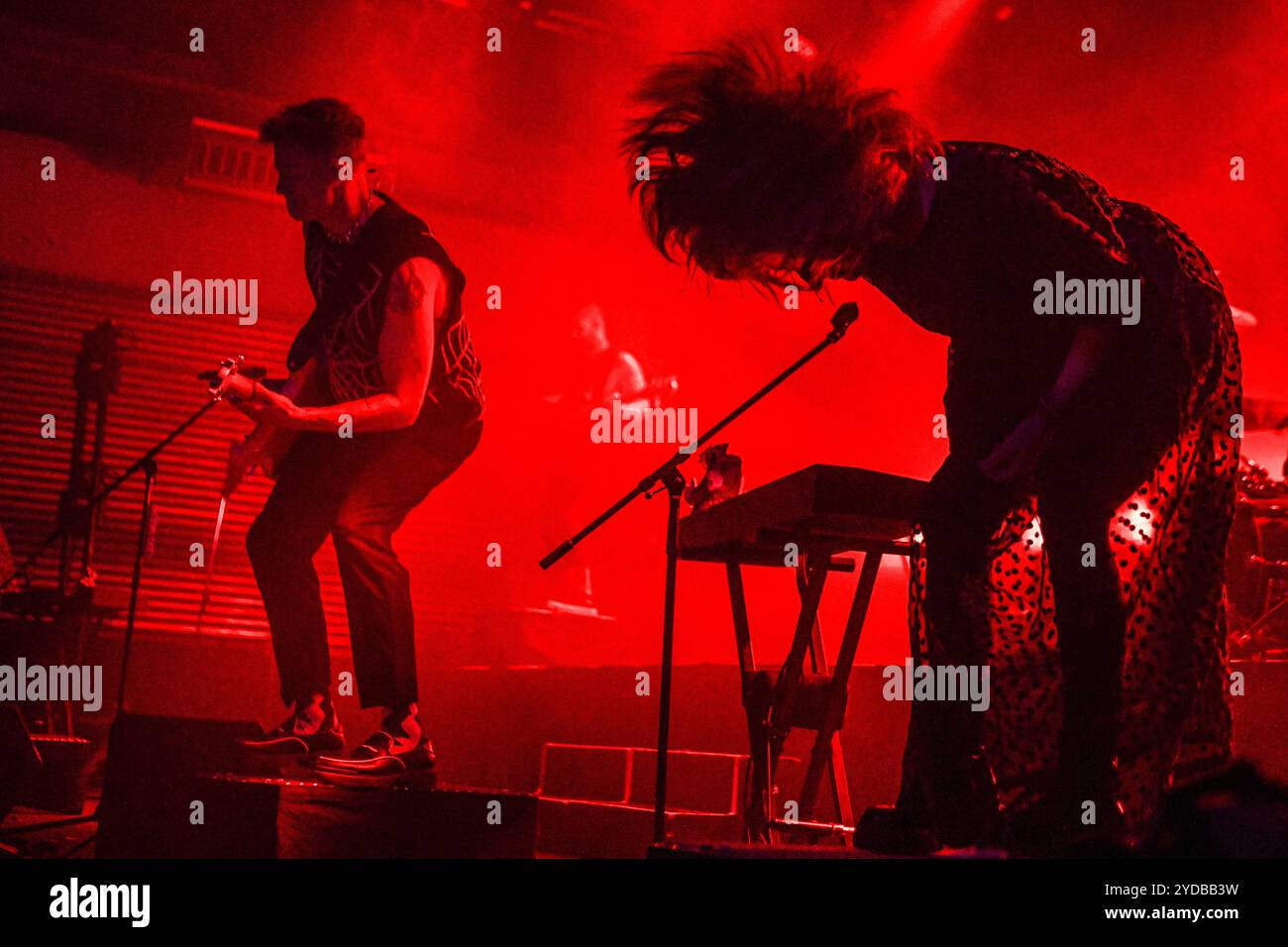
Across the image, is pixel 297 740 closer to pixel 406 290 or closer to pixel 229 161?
pixel 406 290

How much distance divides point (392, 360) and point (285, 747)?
3.94 feet

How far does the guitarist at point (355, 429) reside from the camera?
3.44m

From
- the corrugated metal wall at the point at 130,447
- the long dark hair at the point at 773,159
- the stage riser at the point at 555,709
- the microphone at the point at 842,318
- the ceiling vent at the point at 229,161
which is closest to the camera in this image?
the long dark hair at the point at 773,159

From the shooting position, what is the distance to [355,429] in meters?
3.49

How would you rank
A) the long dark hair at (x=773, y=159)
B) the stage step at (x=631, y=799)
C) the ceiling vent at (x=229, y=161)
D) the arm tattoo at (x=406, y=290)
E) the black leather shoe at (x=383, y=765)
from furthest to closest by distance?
the ceiling vent at (x=229, y=161) < the stage step at (x=631, y=799) < the arm tattoo at (x=406, y=290) < the black leather shoe at (x=383, y=765) < the long dark hair at (x=773, y=159)

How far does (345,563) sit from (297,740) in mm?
535

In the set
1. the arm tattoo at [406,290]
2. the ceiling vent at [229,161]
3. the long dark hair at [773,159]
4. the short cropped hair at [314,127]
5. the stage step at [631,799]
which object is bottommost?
the stage step at [631,799]

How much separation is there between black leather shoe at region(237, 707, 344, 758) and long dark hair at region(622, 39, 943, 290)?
1917 mm

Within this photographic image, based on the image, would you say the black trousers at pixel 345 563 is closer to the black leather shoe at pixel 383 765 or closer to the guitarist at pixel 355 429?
the guitarist at pixel 355 429

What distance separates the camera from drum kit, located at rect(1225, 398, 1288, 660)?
5883 mm

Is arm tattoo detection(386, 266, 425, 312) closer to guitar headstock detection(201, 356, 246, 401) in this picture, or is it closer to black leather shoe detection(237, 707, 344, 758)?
guitar headstock detection(201, 356, 246, 401)

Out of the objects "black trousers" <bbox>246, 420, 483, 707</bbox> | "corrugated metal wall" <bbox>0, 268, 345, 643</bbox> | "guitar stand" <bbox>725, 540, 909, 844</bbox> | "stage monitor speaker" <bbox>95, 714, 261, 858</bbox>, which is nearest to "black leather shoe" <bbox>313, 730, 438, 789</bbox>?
"black trousers" <bbox>246, 420, 483, 707</bbox>

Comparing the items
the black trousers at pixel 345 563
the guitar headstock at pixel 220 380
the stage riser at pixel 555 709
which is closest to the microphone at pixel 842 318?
the black trousers at pixel 345 563
